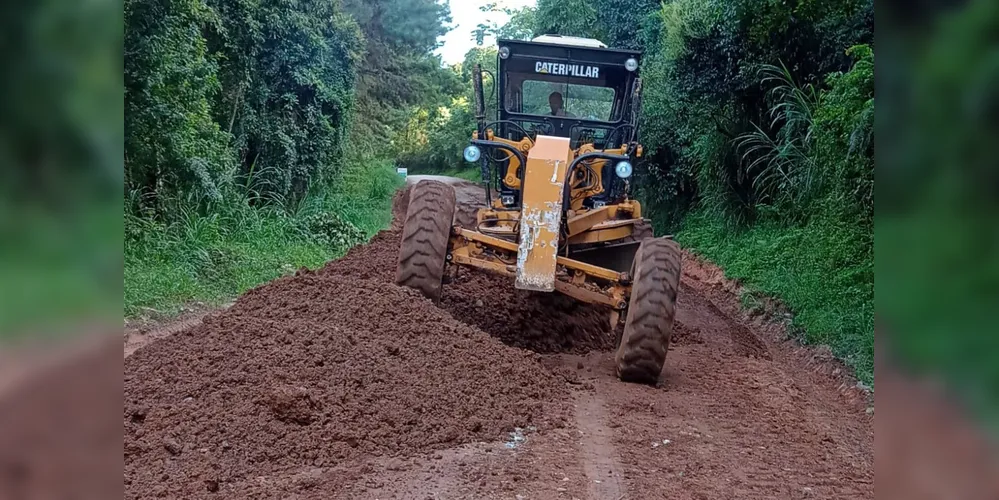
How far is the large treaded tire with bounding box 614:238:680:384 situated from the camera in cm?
591

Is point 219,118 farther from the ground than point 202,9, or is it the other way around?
point 202,9

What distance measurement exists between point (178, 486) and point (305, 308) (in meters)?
2.81

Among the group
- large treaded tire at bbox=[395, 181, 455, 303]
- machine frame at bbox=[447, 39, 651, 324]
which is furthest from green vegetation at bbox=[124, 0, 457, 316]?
machine frame at bbox=[447, 39, 651, 324]

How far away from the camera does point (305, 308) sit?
6305 millimetres

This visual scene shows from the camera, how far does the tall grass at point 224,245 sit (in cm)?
809

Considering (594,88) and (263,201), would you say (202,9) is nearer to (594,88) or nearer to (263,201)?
(263,201)

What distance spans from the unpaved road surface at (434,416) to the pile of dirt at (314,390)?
0.01 meters

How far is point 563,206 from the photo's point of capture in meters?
6.78

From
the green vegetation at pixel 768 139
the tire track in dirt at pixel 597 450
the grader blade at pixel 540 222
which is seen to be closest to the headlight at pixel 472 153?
the grader blade at pixel 540 222

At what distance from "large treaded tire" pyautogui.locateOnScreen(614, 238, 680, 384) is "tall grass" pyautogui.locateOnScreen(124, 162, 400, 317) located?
417cm

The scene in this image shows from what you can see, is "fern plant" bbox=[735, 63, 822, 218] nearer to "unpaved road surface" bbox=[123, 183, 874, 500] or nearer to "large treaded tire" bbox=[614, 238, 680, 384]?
"unpaved road surface" bbox=[123, 183, 874, 500]

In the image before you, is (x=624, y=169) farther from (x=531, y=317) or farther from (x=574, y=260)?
(x=531, y=317)

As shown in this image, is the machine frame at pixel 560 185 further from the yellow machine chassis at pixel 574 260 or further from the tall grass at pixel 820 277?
the tall grass at pixel 820 277
